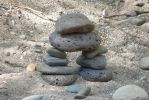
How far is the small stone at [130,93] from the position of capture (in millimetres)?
3131

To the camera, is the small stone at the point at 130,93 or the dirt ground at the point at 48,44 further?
the dirt ground at the point at 48,44

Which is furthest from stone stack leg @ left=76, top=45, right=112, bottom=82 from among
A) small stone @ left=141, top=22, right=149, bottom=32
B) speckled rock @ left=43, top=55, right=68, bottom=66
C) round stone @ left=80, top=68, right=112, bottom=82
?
small stone @ left=141, top=22, right=149, bottom=32

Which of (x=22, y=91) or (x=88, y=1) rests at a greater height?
(x=88, y=1)

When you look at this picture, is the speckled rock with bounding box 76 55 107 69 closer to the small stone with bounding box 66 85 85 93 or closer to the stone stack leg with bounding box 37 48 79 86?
the stone stack leg with bounding box 37 48 79 86

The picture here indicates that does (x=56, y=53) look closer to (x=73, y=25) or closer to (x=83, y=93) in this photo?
(x=73, y=25)

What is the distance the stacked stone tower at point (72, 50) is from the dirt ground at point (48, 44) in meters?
0.07

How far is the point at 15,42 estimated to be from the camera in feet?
14.2

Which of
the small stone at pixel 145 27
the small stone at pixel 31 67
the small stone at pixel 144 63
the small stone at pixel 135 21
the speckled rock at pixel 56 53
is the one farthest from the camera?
the small stone at pixel 135 21

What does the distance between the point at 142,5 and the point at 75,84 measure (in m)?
2.49

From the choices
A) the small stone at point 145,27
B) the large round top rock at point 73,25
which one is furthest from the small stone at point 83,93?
the small stone at point 145,27

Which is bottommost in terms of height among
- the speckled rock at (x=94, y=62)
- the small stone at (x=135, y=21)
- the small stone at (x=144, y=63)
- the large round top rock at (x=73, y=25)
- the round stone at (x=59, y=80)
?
the round stone at (x=59, y=80)

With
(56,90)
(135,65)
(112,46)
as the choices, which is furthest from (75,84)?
(112,46)

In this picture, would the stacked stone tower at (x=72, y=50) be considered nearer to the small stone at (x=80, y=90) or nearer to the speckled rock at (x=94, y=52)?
the speckled rock at (x=94, y=52)

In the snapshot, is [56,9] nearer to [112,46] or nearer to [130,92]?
[112,46]
